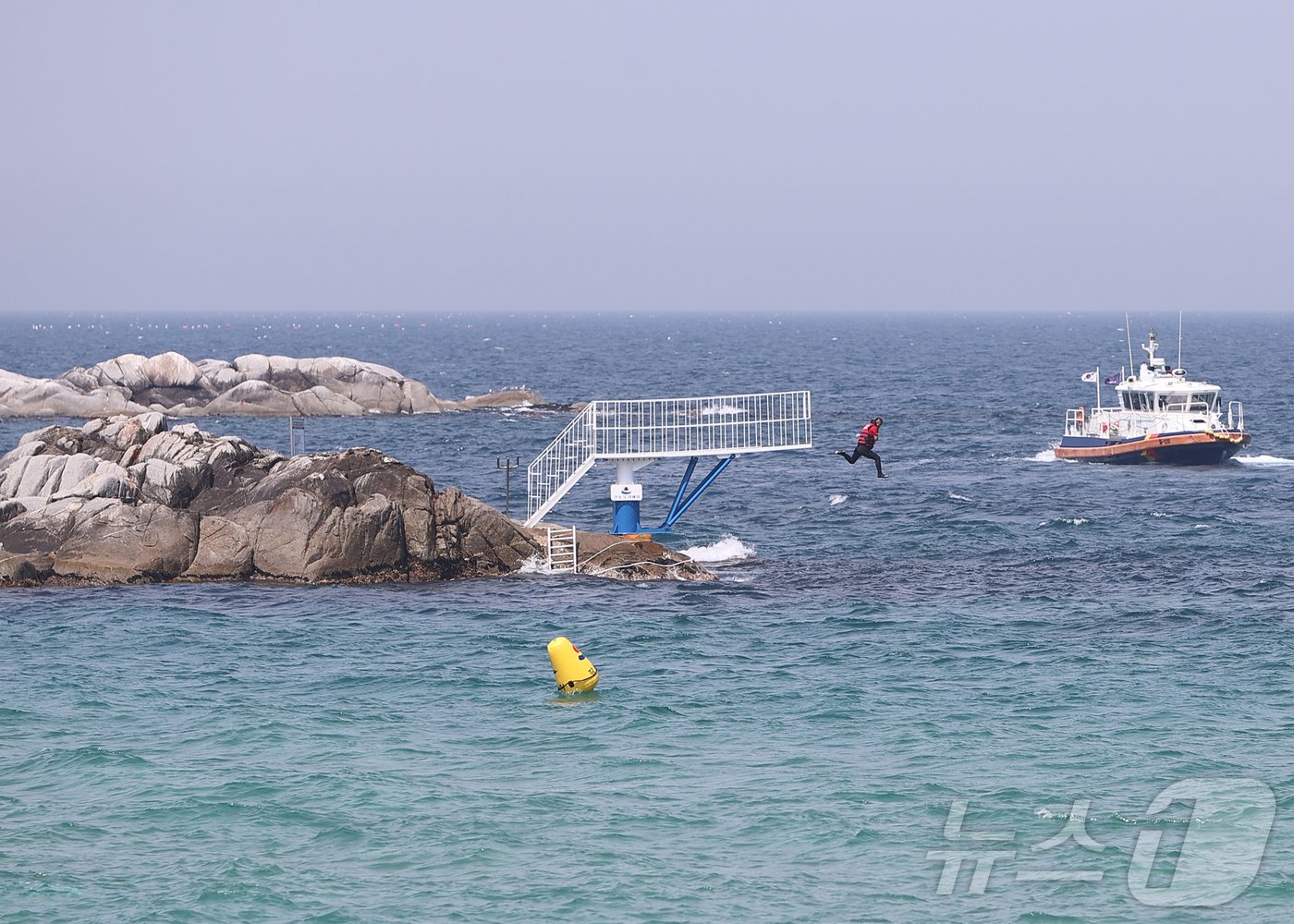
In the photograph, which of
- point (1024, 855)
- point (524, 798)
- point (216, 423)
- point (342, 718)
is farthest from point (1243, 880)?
point (216, 423)

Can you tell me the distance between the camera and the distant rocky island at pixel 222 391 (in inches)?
3386

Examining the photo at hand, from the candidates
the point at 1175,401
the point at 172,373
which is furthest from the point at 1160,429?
the point at 172,373

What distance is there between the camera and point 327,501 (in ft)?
124

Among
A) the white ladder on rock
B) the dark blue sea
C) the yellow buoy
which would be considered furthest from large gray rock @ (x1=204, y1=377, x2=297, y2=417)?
the yellow buoy

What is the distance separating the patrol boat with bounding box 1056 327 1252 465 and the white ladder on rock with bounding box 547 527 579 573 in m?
34.0

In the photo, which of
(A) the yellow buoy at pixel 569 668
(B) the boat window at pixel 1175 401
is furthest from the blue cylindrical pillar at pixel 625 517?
(B) the boat window at pixel 1175 401

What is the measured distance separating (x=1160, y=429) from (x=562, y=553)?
37651 millimetres

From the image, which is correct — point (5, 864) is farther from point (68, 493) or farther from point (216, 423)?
point (216, 423)

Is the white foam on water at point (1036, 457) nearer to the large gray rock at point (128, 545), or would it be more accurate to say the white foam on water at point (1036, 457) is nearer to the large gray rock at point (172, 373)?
the large gray rock at point (128, 545)

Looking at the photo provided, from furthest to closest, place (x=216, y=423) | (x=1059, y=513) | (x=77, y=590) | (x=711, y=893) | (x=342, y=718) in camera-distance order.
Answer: (x=216, y=423) < (x=1059, y=513) < (x=77, y=590) < (x=342, y=718) < (x=711, y=893)

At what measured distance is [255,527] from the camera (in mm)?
38062

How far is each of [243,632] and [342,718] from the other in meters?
6.89

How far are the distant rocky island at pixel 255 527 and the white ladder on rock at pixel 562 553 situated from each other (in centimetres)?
43

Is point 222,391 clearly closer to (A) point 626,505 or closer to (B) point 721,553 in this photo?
(B) point 721,553
